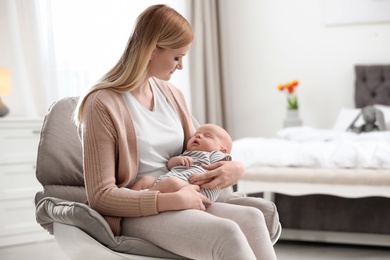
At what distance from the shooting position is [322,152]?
340 centimetres

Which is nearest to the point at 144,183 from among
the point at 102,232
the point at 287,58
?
the point at 102,232

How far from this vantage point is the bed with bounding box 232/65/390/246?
325 cm

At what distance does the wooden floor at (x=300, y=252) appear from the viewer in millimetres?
3334

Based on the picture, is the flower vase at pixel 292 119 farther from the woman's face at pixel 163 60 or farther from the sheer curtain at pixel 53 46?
the woman's face at pixel 163 60

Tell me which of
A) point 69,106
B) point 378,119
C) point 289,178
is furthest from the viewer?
point 378,119

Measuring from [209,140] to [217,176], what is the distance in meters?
0.17

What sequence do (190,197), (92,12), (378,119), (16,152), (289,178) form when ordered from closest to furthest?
(190,197) → (289,178) → (16,152) → (378,119) → (92,12)

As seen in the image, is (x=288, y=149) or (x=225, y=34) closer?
(x=288, y=149)

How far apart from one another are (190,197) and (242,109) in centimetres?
385

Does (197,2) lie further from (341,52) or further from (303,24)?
(341,52)

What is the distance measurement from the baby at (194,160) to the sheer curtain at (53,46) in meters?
2.20

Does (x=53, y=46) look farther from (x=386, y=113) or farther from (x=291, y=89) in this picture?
(x=386, y=113)

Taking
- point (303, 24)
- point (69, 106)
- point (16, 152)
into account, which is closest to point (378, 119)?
point (303, 24)

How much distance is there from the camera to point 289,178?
338cm
